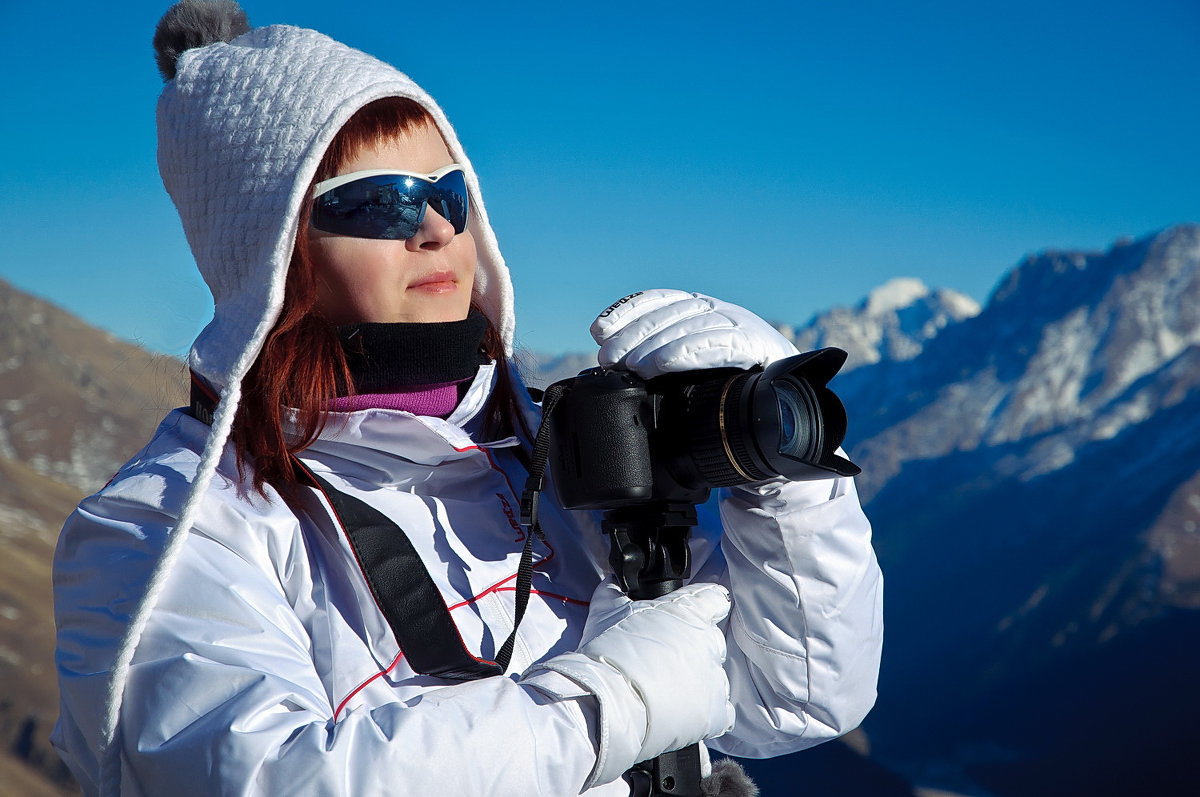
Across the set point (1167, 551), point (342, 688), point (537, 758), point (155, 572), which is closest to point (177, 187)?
point (155, 572)

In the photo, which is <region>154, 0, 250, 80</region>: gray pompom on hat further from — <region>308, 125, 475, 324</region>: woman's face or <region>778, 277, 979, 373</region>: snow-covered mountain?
<region>778, 277, 979, 373</region>: snow-covered mountain

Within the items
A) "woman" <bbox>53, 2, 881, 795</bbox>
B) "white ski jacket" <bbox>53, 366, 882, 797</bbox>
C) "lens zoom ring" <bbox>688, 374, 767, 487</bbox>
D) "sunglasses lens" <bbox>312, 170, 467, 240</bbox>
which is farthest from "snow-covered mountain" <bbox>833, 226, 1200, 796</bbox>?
"sunglasses lens" <bbox>312, 170, 467, 240</bbox>

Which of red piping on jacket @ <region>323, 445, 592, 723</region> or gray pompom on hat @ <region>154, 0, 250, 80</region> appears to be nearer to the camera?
red piping on jacket @ <region>323, 445, 592, 723</region>

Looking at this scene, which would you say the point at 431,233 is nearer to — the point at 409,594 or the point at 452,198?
the point at 452,198

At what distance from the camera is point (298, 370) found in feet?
4.75

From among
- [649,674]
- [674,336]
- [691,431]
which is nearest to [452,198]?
[674,336]

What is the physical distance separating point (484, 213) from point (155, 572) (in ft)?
3.15

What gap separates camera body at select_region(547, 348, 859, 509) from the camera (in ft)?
4.62

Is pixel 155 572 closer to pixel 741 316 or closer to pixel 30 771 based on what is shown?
pixel 741 316

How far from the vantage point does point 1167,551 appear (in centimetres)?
4178

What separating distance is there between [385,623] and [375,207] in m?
0.63

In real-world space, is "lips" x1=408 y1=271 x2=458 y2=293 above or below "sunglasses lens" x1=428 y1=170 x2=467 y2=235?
below

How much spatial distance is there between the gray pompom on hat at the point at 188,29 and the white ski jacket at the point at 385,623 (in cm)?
67

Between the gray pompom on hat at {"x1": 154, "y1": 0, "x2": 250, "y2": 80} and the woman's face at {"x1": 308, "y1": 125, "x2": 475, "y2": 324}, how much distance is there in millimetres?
411
